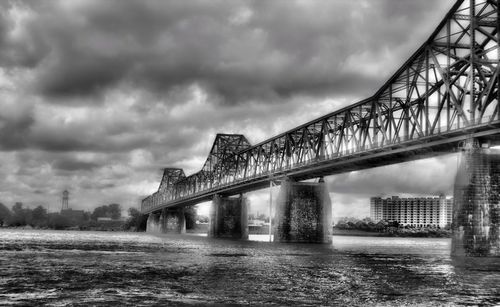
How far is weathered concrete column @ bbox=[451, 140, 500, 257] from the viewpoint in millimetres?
47094

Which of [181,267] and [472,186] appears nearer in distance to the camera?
[181,267]

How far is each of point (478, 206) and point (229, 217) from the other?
8001 centimetres

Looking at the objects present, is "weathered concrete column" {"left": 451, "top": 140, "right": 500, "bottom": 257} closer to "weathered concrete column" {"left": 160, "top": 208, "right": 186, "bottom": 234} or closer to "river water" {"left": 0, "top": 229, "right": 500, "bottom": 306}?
"river water" {"left": 0, "top": 229, "right": 500, "bottom": 306}

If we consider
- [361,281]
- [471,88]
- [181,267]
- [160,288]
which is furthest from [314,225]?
[160,288]

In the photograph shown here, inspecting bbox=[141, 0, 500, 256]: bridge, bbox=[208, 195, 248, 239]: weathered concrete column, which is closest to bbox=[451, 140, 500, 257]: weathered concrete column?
bbox=[141, 0, 500, 256]: bridge

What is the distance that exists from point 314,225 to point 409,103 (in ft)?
90.2

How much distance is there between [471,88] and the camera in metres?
52.8

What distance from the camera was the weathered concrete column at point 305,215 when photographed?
85375 mm

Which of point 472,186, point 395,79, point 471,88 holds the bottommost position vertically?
point 472,186

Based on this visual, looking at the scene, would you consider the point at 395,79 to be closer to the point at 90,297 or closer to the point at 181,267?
the point at 181,267

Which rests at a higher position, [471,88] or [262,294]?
[471,88]

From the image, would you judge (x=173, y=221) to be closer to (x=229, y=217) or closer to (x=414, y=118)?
(x=229, y=217)

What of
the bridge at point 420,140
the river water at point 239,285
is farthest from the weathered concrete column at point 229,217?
the river water at point 239,285

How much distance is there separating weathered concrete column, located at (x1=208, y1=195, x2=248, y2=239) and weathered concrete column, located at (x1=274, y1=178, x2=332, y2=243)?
34.8 metres
